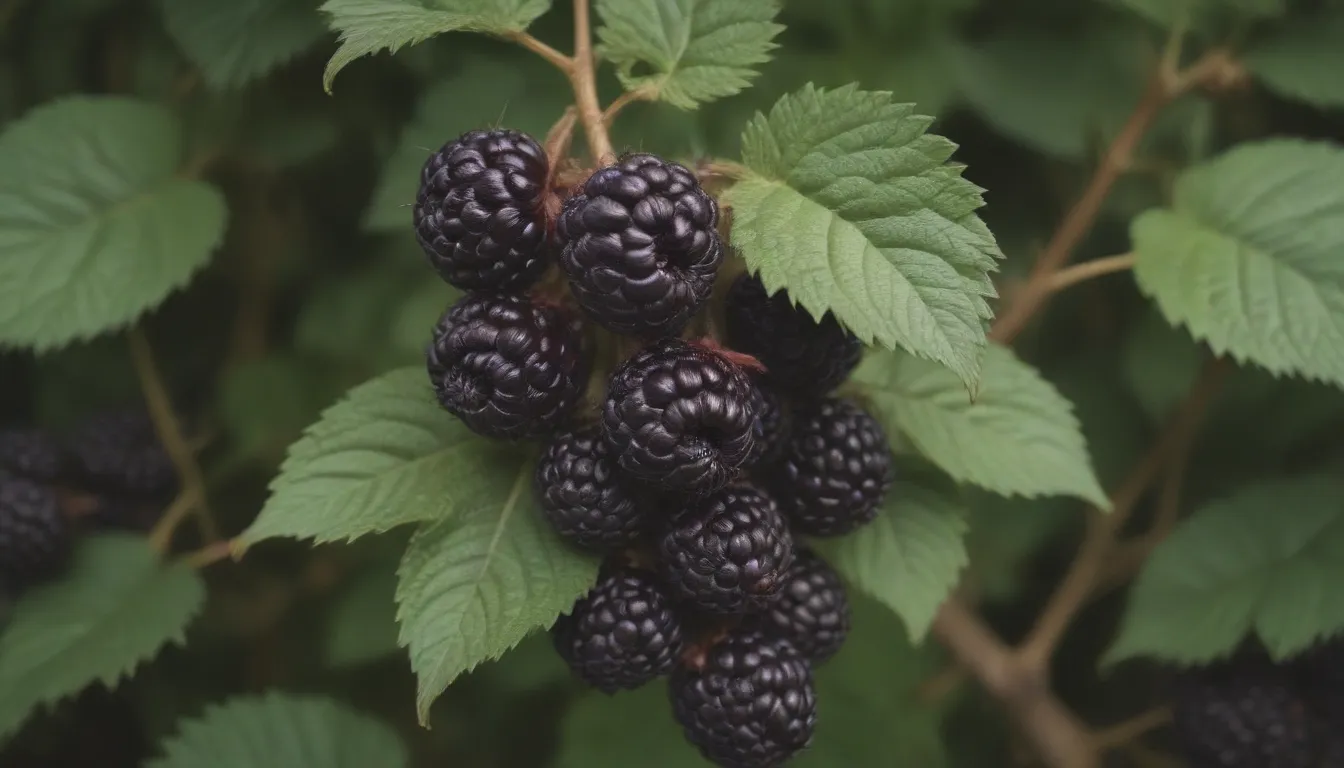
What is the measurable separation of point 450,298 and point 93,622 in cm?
51

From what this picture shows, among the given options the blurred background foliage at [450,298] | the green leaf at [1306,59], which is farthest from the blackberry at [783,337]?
the green leaf at [1306,59]

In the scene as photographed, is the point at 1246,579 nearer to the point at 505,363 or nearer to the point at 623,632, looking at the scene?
the point at 623,632

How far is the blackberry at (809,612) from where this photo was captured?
31.3 inches

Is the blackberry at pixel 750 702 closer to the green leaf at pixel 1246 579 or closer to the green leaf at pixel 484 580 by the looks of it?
the green leaf at pixel 484 580

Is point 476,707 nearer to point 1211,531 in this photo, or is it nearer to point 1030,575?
point 1030,575

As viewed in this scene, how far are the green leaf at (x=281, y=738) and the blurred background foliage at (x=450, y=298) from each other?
0.11m

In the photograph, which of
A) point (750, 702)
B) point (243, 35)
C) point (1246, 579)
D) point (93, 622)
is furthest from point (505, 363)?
point (1246, 579)

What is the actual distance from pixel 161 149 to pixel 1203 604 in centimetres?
128

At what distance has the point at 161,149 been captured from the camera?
1130mm

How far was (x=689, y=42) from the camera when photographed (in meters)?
0.81

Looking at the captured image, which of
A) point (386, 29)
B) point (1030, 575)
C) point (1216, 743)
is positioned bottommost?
point (1030, 575)

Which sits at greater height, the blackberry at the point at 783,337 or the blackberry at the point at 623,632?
the blackberry at the point at 783,337

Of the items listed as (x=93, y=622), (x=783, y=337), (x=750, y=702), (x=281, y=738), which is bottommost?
(x=281, y=738)

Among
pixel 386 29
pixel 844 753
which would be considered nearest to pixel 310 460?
pixel 386 29
